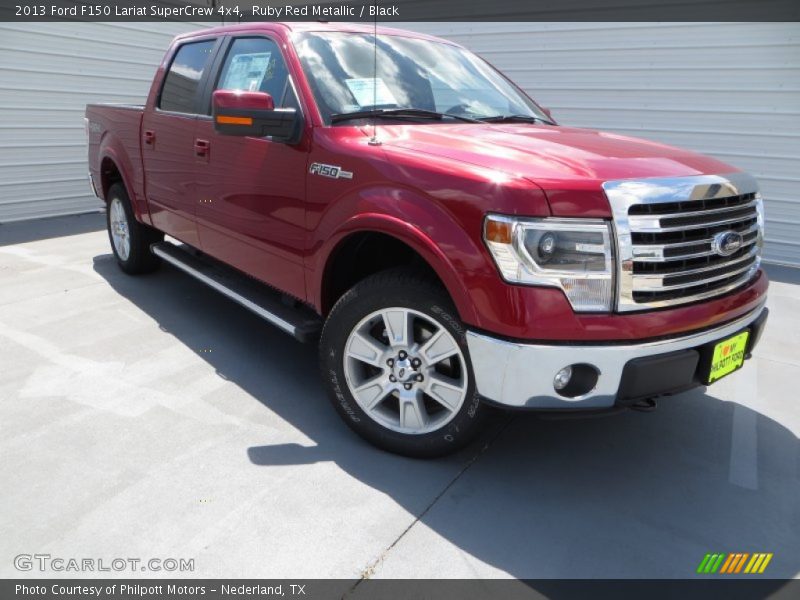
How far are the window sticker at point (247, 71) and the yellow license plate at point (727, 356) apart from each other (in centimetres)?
272

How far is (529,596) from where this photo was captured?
209cm

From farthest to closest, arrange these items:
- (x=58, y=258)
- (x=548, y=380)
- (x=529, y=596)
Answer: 1. (x=58, y=258)
2. (x=548, y=380)
3. (x=529, y=596)

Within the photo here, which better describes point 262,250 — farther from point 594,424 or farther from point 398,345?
point 594,424

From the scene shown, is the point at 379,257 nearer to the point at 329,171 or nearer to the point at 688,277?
the point at 329,171

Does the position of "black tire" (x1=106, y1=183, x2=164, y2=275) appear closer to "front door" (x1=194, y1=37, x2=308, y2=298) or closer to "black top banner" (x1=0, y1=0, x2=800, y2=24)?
"front door" (x1=194, y1=37, x2=308, y2=298)

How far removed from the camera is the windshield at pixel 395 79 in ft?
10.3

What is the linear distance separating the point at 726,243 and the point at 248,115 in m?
2.18

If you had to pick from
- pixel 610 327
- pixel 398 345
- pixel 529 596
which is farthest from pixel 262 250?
pixel 529 596

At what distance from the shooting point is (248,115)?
2.88 metres

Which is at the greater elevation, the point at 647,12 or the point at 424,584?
the point at 647,12

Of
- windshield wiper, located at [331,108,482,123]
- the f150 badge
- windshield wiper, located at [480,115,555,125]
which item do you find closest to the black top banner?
windshield wiper, located at [480,115,555,125]

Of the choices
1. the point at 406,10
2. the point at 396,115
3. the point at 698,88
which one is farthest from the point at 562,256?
the point at 406,10

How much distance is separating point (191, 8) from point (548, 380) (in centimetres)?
992

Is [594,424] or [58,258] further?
[58,258]
